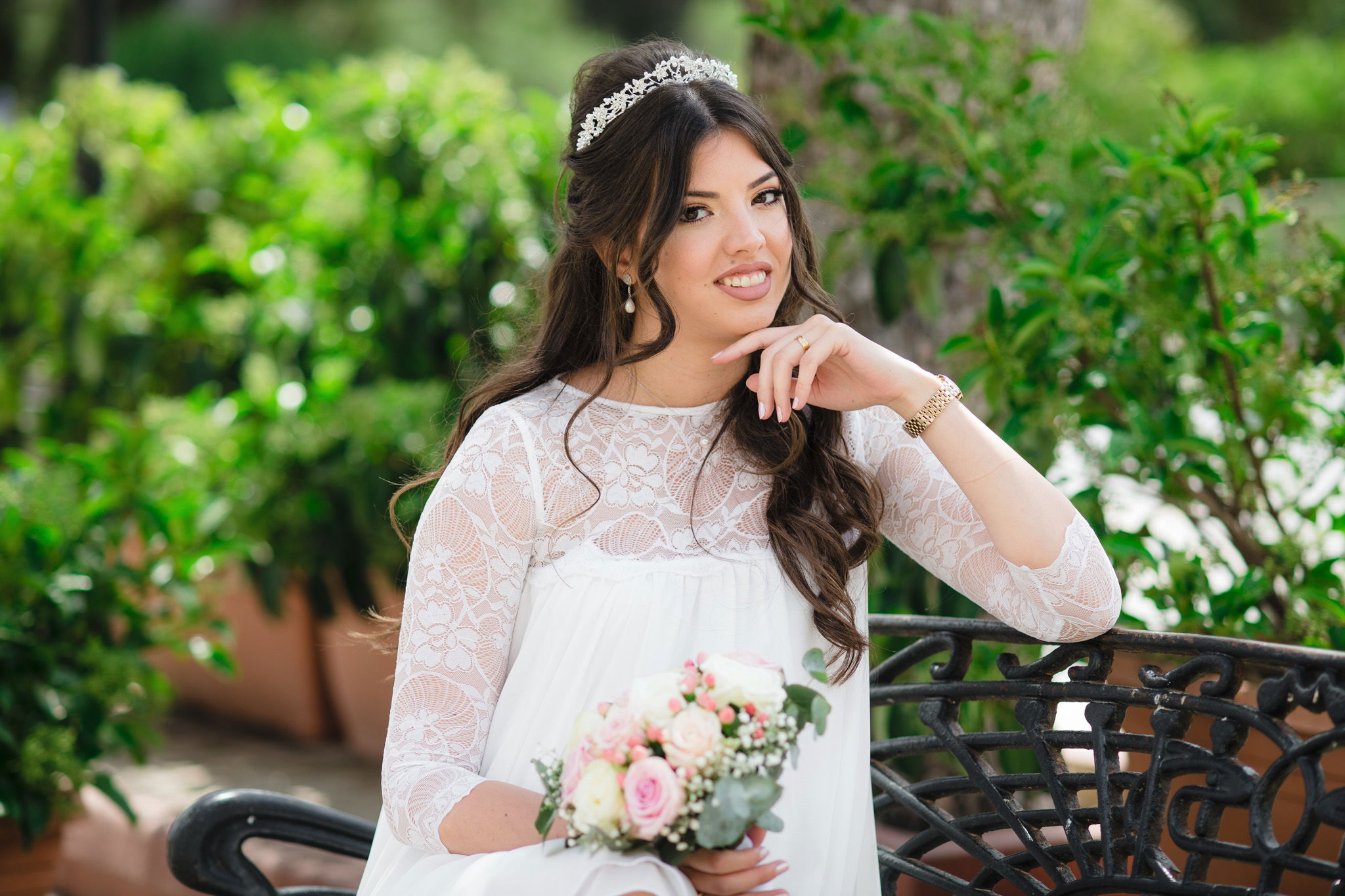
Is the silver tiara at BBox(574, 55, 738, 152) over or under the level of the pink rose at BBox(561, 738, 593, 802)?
over

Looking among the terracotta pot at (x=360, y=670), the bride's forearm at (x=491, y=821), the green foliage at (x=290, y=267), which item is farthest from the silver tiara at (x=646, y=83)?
the terracotta pot at (x=360, y=670)

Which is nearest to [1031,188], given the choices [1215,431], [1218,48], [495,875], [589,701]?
[1215,431]

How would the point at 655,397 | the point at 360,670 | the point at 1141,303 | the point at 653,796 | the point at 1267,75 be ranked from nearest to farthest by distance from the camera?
the point at 653,796
the point at 655,397
the point at 1141,303
the point at 360,670
the point at 1267,75

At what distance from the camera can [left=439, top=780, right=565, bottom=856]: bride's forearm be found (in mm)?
1748

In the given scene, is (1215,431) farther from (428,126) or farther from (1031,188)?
(428,126)

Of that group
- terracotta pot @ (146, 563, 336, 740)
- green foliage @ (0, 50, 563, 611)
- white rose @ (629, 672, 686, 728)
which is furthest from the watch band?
terracotta pot @ (146, 563, 336, 740)

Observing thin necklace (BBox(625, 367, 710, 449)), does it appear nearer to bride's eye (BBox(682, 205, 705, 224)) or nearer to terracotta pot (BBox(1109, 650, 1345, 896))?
bride's eye (BBox(682, 205, 705, 224))

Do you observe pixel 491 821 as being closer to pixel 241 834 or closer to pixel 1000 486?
pixel 241 834

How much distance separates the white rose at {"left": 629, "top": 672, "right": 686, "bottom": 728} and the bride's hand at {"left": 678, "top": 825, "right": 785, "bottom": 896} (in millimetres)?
189

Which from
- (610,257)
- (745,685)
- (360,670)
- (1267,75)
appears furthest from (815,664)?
(1267,75)

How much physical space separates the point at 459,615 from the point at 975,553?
79 centimetres

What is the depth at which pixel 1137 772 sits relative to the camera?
5.89 feet

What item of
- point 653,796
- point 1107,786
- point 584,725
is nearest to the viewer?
point 653,796

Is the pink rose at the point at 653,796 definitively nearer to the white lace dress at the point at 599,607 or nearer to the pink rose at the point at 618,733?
the pink rose at the point at 618,733
